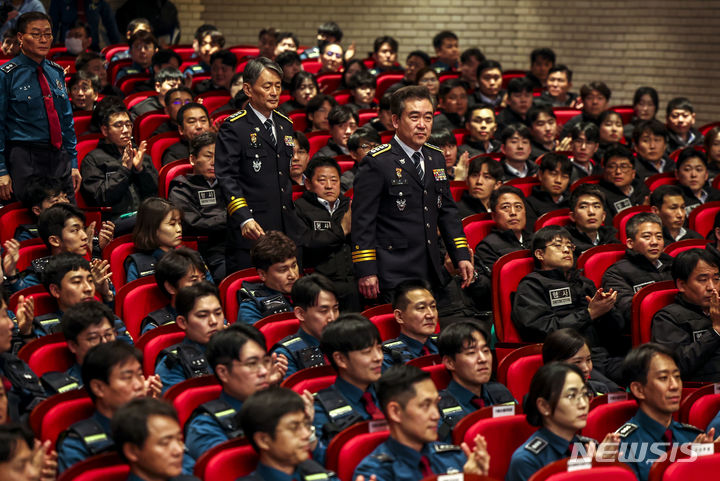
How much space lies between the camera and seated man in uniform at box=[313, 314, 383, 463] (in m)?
2.94

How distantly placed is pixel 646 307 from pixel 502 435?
1.36 meters

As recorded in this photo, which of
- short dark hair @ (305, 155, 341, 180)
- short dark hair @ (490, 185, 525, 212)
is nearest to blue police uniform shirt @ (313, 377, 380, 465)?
short dark hair @ (305, 155, 341, 180)

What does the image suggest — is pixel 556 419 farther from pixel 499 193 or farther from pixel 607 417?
pixel 499 193

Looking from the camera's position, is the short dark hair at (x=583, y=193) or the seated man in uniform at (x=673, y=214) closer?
the short dark hair at (x=583, y=193)

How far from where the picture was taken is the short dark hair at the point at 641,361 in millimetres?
3074

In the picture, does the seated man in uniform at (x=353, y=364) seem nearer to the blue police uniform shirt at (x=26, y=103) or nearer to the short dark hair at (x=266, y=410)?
the short dark hair at (x=266, y=410)

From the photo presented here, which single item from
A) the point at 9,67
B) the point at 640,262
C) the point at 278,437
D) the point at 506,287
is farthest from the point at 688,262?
the point at 9,67

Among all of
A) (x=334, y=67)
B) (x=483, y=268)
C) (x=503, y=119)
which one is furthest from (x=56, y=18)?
(x=483, y=268)

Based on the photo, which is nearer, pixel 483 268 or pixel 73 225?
pixel 73 225

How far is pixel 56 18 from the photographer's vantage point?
8.30 m

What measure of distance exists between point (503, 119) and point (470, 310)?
2.98m

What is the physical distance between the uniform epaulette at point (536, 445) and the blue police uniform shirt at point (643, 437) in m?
0.30

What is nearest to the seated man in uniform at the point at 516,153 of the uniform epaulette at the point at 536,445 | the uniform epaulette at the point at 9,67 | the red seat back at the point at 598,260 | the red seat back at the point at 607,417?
the red seat back at the point at 598,260

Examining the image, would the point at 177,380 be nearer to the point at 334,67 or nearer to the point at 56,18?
the point at 334,67
